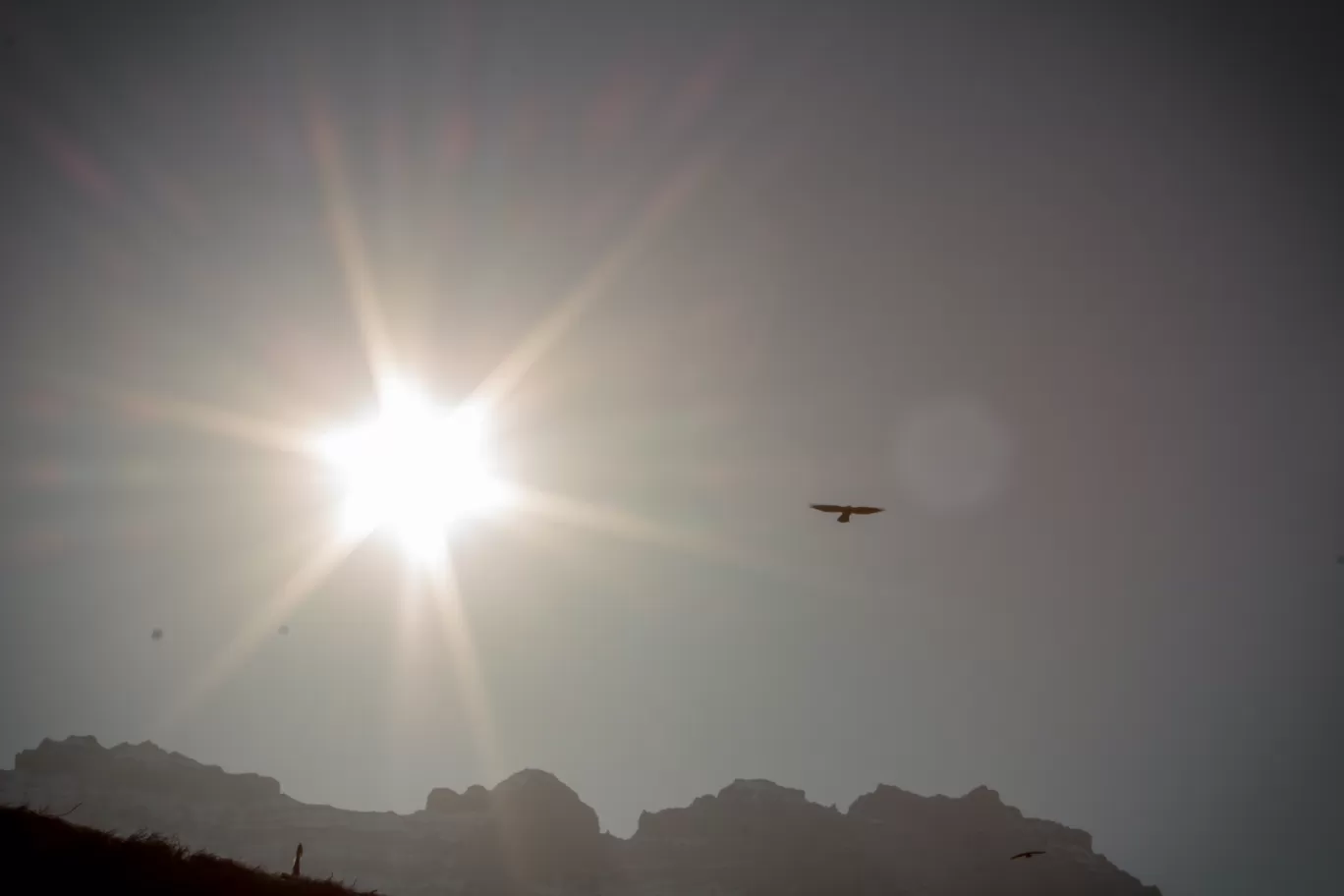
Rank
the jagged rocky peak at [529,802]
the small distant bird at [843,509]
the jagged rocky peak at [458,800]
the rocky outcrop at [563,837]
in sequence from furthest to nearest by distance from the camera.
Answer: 1. the jagged rocky peak at [458,800]
2. the jagged rocky peak at [529,802]
3. the rocky outcrop at [563,837]
4. the small distant bird at [843,509]

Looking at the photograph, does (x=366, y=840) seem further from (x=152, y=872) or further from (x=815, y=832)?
(x=152, y=872)

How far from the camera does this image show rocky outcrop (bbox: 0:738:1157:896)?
159875 millimetres

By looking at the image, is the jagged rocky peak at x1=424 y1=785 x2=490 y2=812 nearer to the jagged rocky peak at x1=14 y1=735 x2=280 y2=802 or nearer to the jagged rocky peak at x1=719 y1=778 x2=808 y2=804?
the jagged rocky peak at x1=14 y1=735 x2=280 y2=802

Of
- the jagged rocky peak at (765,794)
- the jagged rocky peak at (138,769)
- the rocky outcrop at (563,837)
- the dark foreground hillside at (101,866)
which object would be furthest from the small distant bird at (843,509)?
the jagged rocky peak at (138,769)

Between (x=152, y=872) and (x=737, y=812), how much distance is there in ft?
642

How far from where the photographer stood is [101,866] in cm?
1953

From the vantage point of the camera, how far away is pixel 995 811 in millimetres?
192250

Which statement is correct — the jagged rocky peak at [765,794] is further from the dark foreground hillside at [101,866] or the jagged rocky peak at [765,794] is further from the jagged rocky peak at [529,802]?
the dark foreground hillside at [101,866]

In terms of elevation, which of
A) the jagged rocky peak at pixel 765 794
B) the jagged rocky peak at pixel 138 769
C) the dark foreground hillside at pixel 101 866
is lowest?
the dark foreground hillside at pixel 101 866

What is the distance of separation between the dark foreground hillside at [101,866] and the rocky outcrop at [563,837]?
15526cm

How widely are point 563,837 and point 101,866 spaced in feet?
577

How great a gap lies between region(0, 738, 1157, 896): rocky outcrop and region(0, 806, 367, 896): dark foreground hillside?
509 feet

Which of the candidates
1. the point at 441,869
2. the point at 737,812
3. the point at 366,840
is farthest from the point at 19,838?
the point at 737,812

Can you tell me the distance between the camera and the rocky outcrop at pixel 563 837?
525 ft
